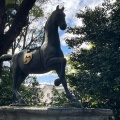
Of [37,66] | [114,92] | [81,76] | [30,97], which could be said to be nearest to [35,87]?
[30,97]

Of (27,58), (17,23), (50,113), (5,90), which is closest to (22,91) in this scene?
(5,90)

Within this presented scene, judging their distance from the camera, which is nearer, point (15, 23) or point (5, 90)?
point (15, 23)

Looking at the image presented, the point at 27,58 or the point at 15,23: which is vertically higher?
the point at 15,23

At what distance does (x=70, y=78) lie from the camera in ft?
48.3

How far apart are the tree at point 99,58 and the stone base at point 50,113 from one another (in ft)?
20.8

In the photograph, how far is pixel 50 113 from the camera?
513cm

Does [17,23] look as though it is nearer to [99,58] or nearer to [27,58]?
[99,58]

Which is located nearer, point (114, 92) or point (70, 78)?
point (114, 92)

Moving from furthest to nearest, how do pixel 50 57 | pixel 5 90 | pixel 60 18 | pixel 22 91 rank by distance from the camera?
pixel 22 91, pixel 5 90, pixel 60 18, pixel 50 57

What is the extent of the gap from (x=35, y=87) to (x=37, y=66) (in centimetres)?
948

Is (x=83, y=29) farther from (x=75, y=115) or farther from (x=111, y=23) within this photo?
(x=75, y=115)

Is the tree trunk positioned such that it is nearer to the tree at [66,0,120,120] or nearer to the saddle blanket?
the tree at [66,0,120,120]

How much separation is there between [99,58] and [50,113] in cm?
826

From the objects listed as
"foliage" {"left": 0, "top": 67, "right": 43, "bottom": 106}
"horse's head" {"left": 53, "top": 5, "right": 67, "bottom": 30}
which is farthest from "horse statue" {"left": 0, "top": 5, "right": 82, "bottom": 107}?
"foliage" {"left": 0, "top": 67, "right": 43, "bottom": 106}
